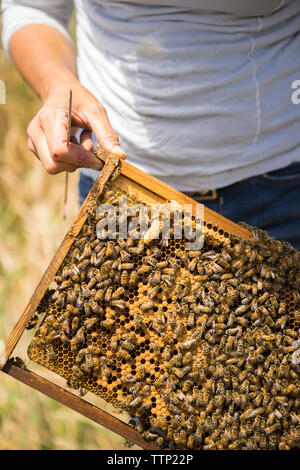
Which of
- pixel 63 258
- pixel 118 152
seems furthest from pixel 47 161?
pixel 63 258

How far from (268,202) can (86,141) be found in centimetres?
138

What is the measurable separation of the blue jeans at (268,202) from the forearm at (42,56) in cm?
138

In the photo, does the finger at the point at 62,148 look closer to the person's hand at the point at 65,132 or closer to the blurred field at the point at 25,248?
the person's hand at the point at 65,132

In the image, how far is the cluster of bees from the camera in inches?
104

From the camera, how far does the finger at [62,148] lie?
8.55 ft

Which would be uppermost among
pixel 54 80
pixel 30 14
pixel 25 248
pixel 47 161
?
pixel 30 14

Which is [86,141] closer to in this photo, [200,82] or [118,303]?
[200,82]

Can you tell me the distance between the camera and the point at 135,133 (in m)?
3.23

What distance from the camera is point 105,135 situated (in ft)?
8.96

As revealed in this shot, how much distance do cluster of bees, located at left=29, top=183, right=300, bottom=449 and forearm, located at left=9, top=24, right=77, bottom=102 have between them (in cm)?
96

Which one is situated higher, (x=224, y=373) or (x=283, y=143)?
(x=283, y=143)
